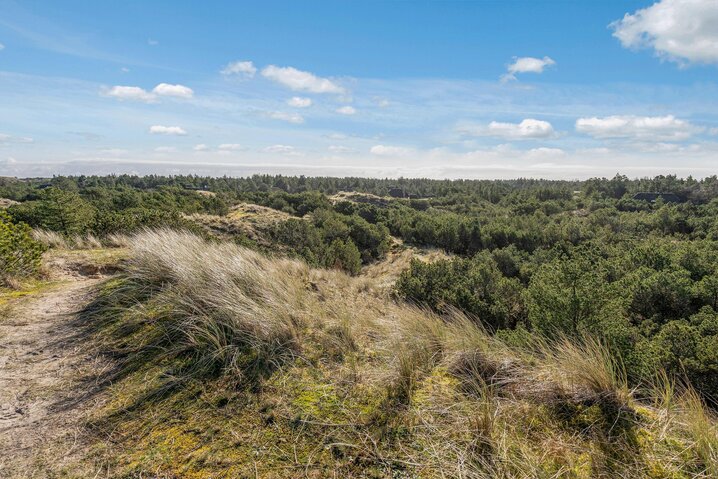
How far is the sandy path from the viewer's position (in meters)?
1.93

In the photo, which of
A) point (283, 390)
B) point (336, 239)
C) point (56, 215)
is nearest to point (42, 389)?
point (283, 390)

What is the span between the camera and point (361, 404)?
232 cm

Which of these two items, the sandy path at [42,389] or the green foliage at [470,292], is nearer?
the sandy path at [42,389]

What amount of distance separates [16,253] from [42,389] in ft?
14.1

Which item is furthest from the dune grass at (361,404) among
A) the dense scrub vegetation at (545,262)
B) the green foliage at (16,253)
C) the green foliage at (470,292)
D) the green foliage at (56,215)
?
the green foliage at (56,215)

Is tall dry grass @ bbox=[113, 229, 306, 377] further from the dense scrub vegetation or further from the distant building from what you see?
the distant building

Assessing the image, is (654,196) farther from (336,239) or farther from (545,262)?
(336,239)

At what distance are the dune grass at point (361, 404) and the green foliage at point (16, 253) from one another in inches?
108

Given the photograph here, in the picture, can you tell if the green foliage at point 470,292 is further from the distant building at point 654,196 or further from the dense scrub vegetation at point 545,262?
A: the distant building at point 654,196

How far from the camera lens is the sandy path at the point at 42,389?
1.93 meters

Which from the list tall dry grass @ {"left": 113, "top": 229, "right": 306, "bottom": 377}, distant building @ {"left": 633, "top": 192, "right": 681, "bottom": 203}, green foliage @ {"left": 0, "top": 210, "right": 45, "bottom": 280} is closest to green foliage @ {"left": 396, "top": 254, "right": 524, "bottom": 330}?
tall dry grass @ {"left": 113, "top": 229, "right": 306, "bottom": 377}

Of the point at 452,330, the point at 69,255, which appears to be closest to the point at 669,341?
the point at 452,330

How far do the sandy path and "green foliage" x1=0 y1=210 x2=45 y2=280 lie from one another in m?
1.48

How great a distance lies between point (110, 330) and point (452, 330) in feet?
11.6
